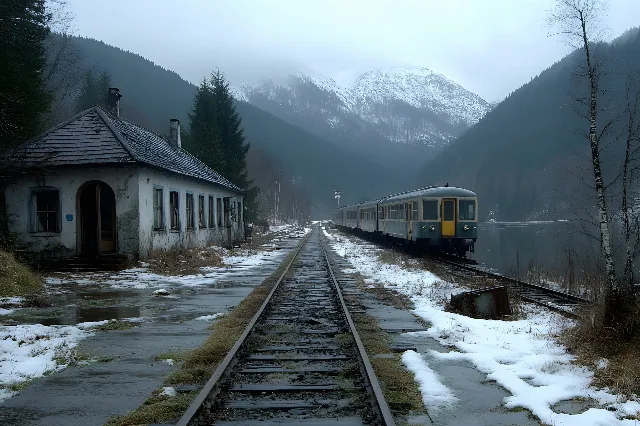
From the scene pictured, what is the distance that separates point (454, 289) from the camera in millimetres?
13508

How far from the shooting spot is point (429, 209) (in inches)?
933

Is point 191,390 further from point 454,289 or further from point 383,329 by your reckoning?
point 454,289

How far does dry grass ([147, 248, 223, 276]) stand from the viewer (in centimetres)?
1788

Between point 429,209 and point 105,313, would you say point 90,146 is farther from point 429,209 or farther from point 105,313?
point 429,209

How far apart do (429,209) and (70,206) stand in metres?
14.6

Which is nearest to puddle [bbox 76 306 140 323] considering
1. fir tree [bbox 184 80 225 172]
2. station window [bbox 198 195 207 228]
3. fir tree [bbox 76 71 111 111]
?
station window [bbox 198 195 207 228]

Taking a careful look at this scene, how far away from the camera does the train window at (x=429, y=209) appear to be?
23547 mm

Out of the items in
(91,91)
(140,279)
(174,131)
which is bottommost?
(140,279)

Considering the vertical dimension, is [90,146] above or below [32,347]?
above

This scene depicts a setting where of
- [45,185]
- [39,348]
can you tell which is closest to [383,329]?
[39,348]

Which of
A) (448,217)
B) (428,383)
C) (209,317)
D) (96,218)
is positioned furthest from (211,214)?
(428,383)

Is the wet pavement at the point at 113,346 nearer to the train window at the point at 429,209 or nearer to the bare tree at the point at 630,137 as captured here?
the bare tree at the point at 630,137

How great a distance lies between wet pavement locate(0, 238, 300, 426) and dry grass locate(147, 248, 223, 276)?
3.09 m

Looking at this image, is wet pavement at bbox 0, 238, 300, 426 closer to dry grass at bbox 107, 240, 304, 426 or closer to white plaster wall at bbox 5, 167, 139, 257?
dry grass at bbox 107, 240, 304, 426
